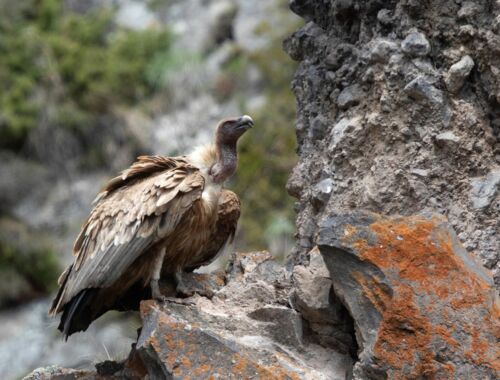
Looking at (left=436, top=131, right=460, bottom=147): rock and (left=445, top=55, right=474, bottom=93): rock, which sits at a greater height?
(left=445, top=55, right=474, bottom=93): rock

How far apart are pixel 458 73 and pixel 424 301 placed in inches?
53.4

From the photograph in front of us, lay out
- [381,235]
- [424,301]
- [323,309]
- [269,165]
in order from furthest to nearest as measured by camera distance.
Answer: [269,165] < [323,309] < [381,235] < [424,301]

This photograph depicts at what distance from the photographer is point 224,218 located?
7168 mm

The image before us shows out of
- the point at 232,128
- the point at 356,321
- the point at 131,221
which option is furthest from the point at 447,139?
the point at 131,221

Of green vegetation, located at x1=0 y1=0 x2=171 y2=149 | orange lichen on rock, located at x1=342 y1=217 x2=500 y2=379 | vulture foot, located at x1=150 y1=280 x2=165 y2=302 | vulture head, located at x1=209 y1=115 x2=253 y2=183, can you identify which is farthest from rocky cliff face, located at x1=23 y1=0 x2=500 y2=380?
green vegetation, located at x1=0 y1=0 x2=171 y2=149

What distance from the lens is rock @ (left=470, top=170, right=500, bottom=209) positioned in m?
5.43

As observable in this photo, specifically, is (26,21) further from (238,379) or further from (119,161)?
(238,379)

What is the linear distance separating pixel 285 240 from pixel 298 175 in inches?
379

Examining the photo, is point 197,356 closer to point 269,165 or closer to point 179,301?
point 179,301

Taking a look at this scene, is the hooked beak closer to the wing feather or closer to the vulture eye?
the vulture eye

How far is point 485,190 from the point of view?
5449mm

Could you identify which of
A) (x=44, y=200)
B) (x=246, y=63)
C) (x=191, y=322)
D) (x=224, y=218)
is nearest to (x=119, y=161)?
(x=44, y=200)

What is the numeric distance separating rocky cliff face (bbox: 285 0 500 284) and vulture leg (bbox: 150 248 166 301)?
0.91 m

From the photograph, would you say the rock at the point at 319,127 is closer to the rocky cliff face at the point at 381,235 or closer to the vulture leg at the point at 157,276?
the rocky cliff face at the point at 381,235
